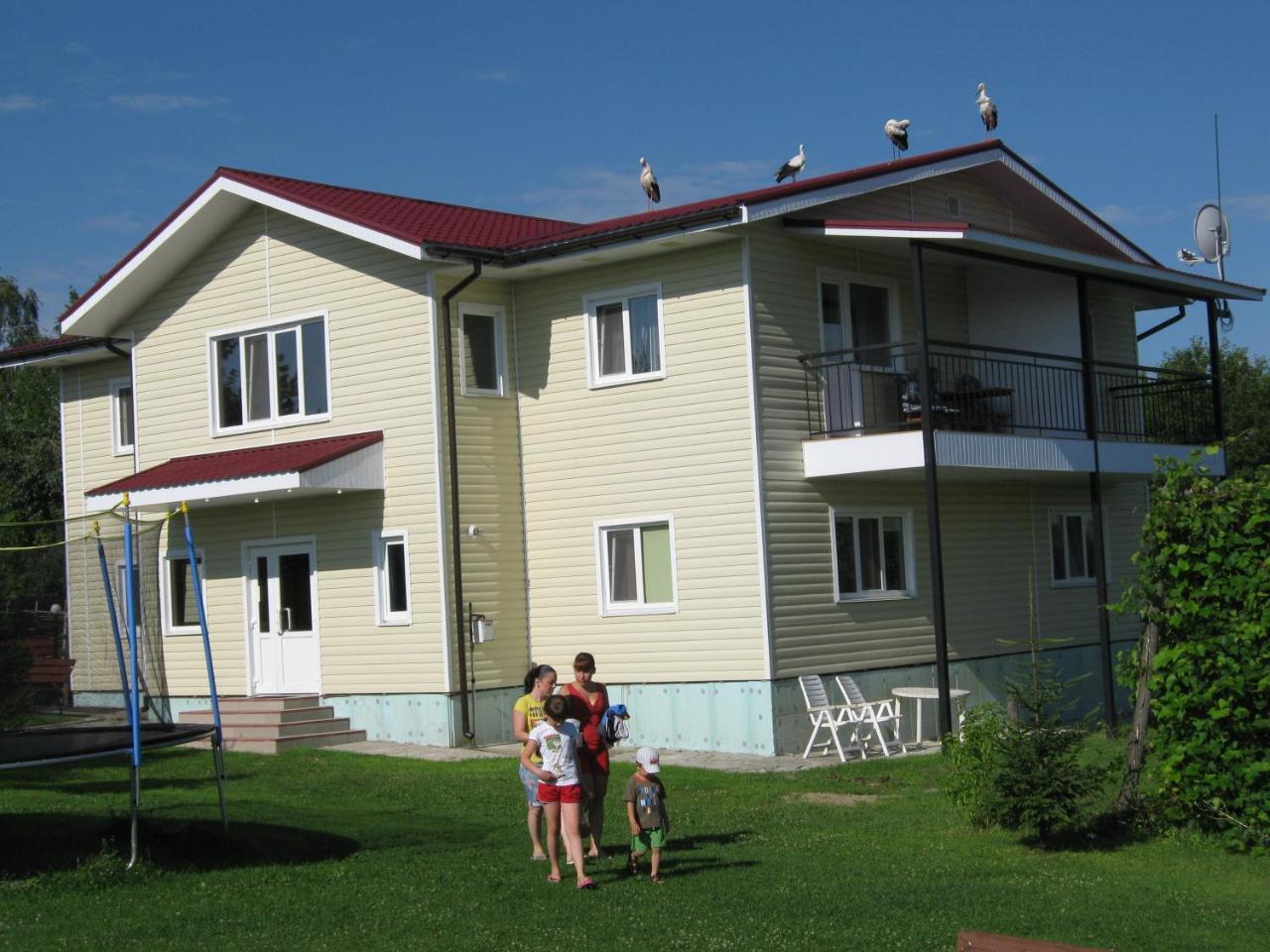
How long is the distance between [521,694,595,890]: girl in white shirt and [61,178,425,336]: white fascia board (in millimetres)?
10560

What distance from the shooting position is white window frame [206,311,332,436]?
21297 mm

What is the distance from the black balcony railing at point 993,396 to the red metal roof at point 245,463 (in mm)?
6031

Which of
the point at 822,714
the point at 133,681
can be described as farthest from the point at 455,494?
the point at 133,681

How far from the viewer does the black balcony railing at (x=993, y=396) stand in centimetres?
1956

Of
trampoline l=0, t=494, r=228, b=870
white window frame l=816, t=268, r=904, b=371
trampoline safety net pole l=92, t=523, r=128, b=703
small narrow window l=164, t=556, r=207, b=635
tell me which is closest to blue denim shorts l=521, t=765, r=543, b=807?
trampoline l=0, t=494, r=228, b=870

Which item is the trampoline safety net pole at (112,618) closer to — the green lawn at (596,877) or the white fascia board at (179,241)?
the green lawn at (596,877)

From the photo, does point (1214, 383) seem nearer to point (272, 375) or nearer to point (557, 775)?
point (272, 375)

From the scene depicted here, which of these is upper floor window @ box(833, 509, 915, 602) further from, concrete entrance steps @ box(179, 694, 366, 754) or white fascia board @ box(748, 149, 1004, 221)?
concrete entrance steps @ box(179, 694, 366, 754)

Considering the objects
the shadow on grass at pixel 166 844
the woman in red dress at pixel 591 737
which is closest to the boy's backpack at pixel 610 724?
the woman in red dress at pixel 591 737

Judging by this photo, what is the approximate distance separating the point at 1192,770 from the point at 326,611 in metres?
12.7

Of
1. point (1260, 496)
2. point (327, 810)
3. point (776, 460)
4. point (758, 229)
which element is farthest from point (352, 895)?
point (758, 229)

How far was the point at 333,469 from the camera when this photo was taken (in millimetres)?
19812

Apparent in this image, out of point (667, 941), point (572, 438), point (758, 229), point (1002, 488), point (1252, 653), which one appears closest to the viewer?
point (667, 941)

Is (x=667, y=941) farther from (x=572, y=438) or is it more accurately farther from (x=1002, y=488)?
(x=1002, y=488)
